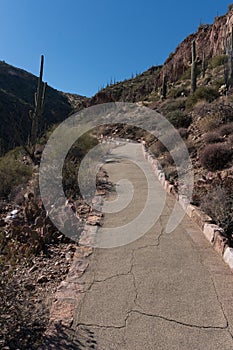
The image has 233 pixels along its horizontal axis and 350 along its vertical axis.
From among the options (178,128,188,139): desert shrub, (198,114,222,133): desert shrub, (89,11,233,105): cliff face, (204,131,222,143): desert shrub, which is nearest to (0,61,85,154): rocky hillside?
(89,11,233,105): cliff face

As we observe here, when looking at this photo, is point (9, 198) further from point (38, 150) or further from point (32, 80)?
point (32, 80)

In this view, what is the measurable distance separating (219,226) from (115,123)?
20.6m

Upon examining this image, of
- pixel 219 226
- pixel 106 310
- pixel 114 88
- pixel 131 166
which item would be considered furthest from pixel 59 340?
pixel 114 88

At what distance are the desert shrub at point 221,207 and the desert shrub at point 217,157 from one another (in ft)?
7.30

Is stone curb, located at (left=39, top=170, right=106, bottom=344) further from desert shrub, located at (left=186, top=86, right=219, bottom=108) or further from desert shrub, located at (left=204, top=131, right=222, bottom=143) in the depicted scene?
desert shrub, located at (left=186, top=86, right=219, bottom=108)

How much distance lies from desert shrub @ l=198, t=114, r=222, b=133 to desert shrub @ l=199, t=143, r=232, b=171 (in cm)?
276

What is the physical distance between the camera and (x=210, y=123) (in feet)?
36.1

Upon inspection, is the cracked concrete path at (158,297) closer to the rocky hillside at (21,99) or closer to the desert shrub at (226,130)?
the desert shrub at (226,130)

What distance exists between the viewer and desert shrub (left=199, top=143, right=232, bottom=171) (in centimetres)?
802

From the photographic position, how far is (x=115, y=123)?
24734mm

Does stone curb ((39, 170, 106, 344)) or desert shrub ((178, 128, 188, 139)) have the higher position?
desert shrub ((178, 128, 188, 139))

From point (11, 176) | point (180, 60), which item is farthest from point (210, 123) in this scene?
point (180, 60)

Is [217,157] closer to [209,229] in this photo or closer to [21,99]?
[209,229]

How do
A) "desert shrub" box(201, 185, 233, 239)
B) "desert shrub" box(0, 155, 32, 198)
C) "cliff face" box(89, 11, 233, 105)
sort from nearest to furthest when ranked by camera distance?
"desert shrub" box(201, 185, 233, 239), "desert shrub" box(0, 155, 32, 198), "cliff face" box(89, 11, 233, 105)
